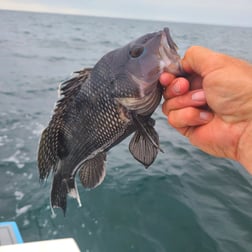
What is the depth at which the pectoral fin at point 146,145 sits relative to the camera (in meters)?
2.07

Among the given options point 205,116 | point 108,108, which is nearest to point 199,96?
point 205,116

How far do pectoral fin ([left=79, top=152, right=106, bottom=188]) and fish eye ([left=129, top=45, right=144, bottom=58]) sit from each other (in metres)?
0.68

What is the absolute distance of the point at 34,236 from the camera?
15.8 ft

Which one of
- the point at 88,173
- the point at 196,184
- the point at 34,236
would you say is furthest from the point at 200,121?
the point at 196,184

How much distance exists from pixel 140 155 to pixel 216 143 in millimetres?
628

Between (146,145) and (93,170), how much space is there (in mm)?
398

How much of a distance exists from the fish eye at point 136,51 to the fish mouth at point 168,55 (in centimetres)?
12

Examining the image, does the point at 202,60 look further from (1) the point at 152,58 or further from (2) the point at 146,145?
(2) the point at 146,145

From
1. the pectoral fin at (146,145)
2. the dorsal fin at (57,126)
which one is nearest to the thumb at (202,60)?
the pectoral fin at (146,145)

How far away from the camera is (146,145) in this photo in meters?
2.13

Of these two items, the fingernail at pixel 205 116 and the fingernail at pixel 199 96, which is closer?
the fingernail at pixel 199 96

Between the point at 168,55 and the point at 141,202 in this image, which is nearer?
the point at 168,55

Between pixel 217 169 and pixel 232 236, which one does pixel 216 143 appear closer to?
pixel 232 236

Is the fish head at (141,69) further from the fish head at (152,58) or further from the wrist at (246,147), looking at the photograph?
the wrist at (246,147)
